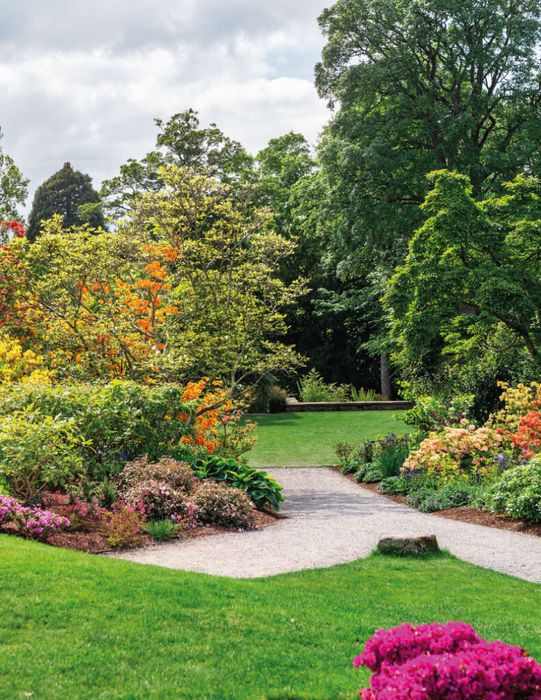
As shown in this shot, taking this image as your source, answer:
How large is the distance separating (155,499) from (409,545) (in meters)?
3.01

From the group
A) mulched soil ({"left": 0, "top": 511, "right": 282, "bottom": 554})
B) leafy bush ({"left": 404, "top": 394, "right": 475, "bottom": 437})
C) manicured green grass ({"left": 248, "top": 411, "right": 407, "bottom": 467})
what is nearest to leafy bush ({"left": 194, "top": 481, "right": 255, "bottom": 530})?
mulched soil ({"left": 0, "top": 511, "right": 282, "bottom": 554})

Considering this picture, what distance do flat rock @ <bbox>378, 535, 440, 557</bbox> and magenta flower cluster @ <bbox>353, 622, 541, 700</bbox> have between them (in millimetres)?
4298

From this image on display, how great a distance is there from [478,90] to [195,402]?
14.7 meters

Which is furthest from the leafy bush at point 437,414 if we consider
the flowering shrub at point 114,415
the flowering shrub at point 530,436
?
the flowering shrub at point 114,415

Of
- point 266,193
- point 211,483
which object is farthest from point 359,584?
point 266,193

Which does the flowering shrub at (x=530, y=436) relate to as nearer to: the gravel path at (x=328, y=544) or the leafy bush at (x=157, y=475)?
the gravel path at (x=328, y=544)

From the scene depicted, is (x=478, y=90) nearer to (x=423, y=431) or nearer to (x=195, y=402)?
(x=423, y=431)

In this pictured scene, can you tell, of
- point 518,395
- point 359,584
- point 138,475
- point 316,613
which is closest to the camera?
point 316,613

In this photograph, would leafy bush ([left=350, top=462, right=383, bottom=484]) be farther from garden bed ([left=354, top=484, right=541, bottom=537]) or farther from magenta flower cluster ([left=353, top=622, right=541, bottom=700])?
magenta flower cluster ([left=353, top=622, right=541, bottom=700])

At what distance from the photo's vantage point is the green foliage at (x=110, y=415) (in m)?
9.31

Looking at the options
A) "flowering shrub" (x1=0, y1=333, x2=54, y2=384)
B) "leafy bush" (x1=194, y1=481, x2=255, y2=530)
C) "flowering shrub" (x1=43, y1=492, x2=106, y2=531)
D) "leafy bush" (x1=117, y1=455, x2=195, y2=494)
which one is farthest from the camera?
"flowering shrub" (x1=0, y1=333, x2=54, y2=384)

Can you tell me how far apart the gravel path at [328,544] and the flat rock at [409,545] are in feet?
0.75

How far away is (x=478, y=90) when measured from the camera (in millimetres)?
20906

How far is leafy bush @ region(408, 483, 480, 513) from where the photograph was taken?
10245 mm
